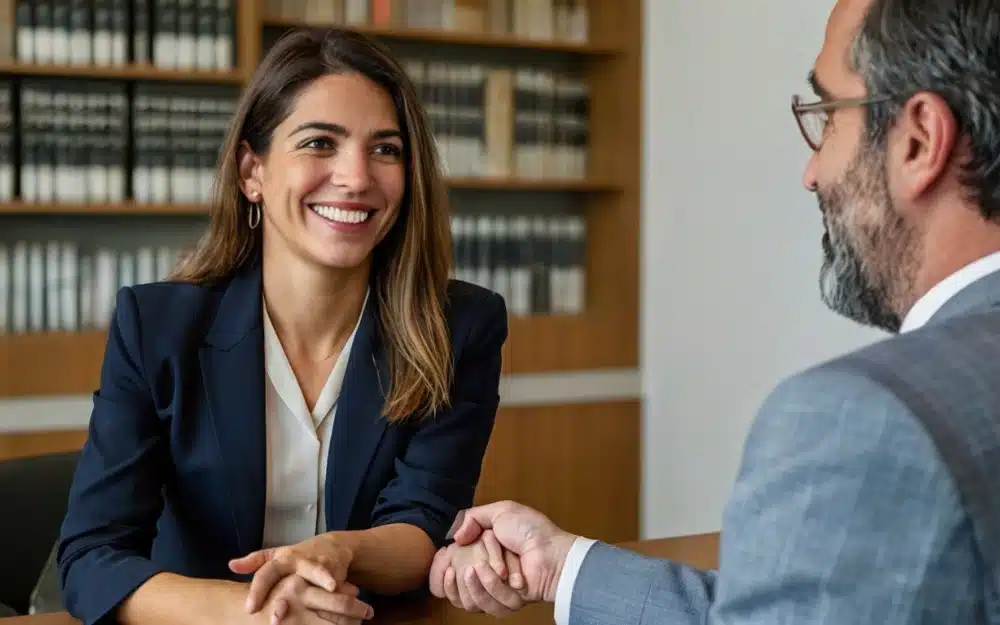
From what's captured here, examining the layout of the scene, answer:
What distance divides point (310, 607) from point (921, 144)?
0.92 meters

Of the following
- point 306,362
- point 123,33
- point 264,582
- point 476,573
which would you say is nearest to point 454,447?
point 306,362

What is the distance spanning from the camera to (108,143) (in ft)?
12.5

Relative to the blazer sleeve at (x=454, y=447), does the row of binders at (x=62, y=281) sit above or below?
above

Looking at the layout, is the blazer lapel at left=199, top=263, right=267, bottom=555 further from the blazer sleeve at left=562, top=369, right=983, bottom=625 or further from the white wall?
the white wall

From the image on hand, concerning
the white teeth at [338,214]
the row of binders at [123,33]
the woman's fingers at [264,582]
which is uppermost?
the row of binders at [123,33]

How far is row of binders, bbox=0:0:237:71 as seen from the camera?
12.1 feet

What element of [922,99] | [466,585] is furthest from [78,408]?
[922,99]

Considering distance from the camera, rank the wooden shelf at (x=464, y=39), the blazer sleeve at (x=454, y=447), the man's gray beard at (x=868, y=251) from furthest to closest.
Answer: the wooden shelf at (x=464, y=39), the blazer sleeve at (x=454, y=447), the man's gray beard at (x=868, y=251)

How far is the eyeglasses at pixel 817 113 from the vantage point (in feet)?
3.81

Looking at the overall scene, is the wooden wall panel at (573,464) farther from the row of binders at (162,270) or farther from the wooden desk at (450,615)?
the wooden desk at (450,615)

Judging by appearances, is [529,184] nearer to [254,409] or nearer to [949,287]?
[254,409]

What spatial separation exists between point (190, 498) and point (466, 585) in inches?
20.9

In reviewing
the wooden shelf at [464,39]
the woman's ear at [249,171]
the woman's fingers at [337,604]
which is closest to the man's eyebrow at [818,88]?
the woman's fingers at [337,604]

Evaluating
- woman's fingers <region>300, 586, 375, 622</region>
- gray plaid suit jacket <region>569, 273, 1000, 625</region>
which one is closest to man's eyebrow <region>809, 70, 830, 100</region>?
gray plaid suit jacket <region>569, 273, 1000, 625</region>
